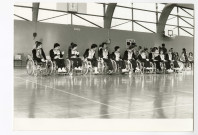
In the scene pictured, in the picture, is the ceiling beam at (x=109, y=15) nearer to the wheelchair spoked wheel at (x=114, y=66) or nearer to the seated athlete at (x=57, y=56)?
the wheelchair spoked wheel at (x=114, y=66)

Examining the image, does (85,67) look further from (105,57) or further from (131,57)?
(131,57)

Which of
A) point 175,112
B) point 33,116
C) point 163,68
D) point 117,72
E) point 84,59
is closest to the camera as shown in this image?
point 33,116

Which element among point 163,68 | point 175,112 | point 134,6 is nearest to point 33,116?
point 175,112

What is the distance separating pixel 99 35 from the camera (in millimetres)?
10953

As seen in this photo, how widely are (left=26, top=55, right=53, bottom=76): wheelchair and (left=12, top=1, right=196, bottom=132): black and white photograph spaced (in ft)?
0.08

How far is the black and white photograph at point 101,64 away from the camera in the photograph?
2746 mm

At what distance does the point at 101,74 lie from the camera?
7.80 metres

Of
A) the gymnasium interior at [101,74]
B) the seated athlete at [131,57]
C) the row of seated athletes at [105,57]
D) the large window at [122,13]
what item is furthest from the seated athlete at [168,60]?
the large window at [122,13]

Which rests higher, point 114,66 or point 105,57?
point 105,57

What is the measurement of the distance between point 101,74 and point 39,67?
1.94 m

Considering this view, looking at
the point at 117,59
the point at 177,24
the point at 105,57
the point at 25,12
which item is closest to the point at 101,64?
the point at 105,57
